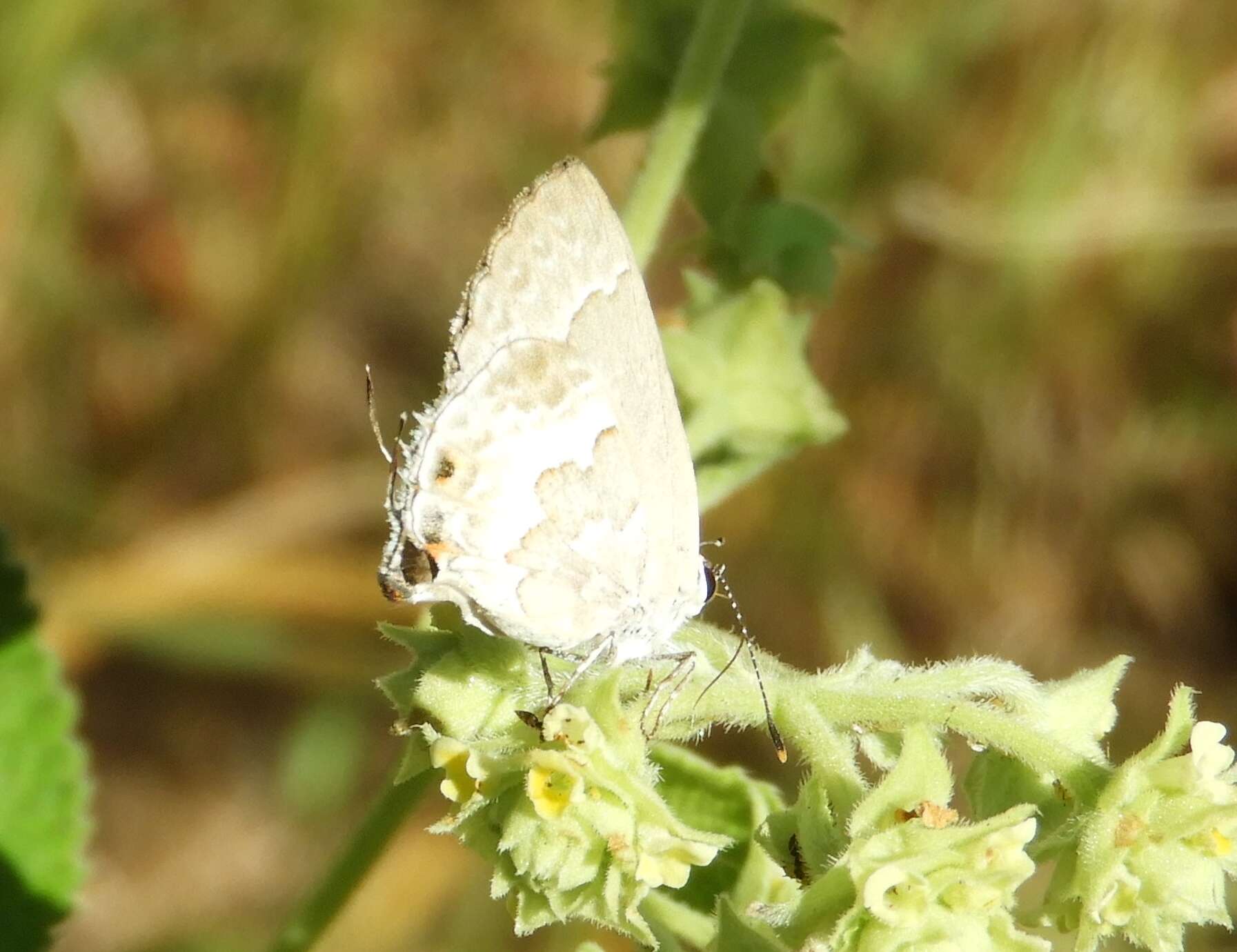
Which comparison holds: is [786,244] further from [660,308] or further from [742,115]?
[660,308]

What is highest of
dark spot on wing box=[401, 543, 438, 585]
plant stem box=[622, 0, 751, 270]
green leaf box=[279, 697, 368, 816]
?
plant stem box=[622, 0, 751, 270]

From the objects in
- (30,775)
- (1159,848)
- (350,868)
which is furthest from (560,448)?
(30,775)

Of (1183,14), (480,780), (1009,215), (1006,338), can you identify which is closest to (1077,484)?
(1006,338)

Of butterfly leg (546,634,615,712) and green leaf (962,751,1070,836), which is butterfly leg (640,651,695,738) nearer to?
butterfly leg (546,634,615,712)

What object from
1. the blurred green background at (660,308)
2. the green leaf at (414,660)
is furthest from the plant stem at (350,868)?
the blurred green background at (660,308)

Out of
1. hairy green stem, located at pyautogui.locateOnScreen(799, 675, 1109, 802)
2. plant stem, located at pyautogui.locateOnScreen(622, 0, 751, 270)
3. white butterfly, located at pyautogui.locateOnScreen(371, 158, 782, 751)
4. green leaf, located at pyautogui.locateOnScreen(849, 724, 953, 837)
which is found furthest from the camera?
plant stem, located at pyautogui.locateOnScreen(622, 0, 751, 270)

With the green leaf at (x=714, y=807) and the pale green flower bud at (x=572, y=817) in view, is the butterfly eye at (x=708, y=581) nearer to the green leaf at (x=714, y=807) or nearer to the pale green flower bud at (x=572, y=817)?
the green leaf at (x=714, y=807)

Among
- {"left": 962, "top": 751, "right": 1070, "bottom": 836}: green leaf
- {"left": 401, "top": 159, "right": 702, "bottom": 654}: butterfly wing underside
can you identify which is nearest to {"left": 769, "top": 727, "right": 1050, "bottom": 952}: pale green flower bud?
{"left": 962, "top": 751, "right": 1070, "bottom": 836}: green leaf
